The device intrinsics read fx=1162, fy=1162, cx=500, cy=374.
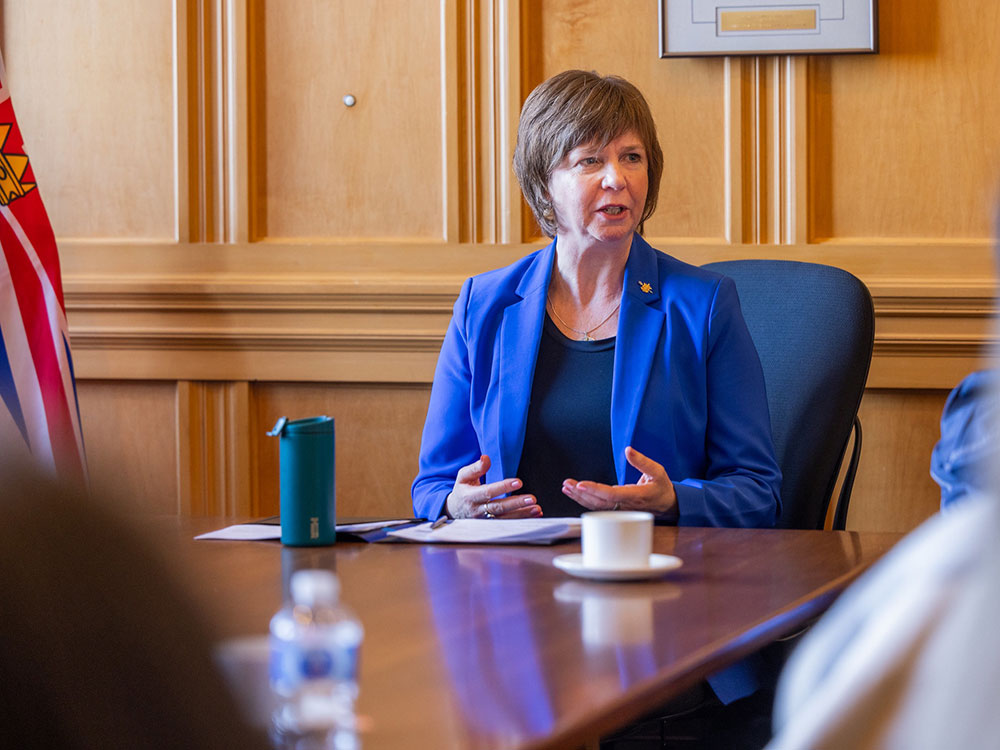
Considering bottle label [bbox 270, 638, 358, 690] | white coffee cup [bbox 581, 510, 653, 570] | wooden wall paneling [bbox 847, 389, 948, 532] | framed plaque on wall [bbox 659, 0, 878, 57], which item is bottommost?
wooden wall paneling [bbox 847, 389, 948, 532]

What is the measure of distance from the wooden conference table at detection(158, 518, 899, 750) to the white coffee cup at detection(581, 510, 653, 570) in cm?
3

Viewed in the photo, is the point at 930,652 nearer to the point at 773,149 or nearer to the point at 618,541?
the point at 618,541

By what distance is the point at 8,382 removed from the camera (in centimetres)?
263

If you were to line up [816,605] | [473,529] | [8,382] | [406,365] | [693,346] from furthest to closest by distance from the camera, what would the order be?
[406,365] < [8,382] < [693,346] < [473,529] < [816,605]

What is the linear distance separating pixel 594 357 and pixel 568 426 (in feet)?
0.48

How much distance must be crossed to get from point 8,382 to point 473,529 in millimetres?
1463

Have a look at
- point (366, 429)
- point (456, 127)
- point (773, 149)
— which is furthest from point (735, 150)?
point (366, 429)

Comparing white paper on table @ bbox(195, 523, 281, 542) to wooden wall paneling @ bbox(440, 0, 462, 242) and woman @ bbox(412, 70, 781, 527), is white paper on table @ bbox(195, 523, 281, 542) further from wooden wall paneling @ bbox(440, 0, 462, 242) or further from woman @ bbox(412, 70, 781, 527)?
wooden wall paneling @ bbox(440, 0, 462, 242)

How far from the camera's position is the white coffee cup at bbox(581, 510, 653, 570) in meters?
1.31

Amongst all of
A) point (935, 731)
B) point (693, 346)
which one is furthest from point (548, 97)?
point (935, 731)

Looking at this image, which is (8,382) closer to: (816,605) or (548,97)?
(548,97)

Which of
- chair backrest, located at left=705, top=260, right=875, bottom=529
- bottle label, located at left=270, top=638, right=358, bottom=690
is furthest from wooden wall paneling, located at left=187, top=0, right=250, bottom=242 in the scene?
bottle label, located at left=270, top=638, right=358, bottom=690

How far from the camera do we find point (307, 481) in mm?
1574

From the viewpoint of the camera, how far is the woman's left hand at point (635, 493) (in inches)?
66.3
